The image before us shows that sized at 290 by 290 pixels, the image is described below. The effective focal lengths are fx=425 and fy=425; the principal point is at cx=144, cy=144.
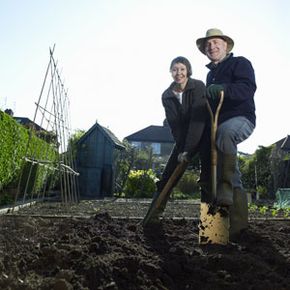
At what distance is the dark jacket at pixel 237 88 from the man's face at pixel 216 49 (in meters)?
0.12

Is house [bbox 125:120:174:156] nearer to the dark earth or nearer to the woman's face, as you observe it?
the woman's face

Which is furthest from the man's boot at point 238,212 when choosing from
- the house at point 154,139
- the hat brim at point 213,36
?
the house at point 154,139

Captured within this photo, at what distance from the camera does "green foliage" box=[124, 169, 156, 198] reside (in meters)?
15.7

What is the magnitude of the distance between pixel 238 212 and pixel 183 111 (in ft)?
3.28

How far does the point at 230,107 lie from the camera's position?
11.3 ft

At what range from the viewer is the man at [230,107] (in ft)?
10.5

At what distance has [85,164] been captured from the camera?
17.4 metres

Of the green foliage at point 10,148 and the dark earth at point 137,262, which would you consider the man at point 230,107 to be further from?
the green foliage at point 10,148

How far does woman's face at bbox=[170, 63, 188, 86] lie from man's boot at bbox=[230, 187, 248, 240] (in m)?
1.04

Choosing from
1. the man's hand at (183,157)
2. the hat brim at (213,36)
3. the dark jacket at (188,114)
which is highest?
the hat brim at (213,36)

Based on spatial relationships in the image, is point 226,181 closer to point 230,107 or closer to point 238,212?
point 238,212

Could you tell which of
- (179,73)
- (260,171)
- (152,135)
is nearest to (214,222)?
(179,73)

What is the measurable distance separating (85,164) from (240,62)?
1432 centimetres

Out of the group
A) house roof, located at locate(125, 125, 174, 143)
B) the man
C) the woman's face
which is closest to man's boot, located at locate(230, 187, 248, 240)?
the man
